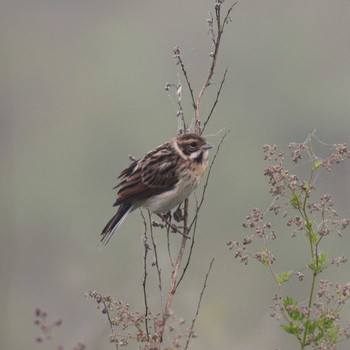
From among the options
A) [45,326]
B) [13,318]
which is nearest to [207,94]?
[13,318]

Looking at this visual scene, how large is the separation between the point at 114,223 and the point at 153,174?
0.44 meters

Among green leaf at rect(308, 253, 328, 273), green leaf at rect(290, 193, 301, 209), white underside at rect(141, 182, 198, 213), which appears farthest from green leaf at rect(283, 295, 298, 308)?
white underside at rect(141, 182, 198, 213)

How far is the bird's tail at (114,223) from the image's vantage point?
453 cm

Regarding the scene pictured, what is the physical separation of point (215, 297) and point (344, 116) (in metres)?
2.55

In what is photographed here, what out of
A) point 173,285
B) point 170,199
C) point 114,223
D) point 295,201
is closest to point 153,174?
point 170,199

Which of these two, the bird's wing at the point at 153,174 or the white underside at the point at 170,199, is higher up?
the bird's wing at the point at 153,174

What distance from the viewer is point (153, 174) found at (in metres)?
4.96

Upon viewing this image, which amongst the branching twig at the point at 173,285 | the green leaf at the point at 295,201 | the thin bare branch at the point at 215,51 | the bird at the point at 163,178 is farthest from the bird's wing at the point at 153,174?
the green leaf at the point at 295,201

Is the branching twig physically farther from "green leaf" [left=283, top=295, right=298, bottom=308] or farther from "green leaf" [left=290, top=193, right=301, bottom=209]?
"green leaf" [left=290, top=193, right=301, bottom=209]

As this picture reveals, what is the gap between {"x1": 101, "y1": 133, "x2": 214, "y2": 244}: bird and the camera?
15.9 ft

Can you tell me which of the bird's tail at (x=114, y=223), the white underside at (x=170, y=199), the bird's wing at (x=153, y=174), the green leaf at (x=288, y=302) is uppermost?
the bird's wing at (x=153, y=174)

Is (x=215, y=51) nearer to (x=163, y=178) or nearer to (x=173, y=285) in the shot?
(x=173, y=285)

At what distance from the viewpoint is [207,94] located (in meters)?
9.66

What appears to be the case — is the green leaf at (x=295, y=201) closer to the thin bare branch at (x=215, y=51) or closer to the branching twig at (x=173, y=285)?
the branching twig at (x=173, y=285)
